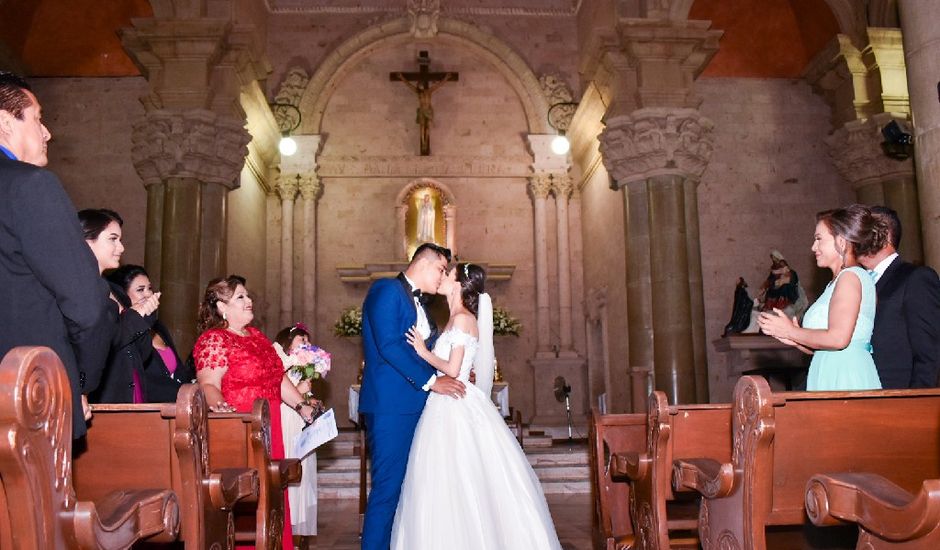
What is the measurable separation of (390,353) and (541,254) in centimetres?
1107

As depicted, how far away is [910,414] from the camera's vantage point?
2949 mm

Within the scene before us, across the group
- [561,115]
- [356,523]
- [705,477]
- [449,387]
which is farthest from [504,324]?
[705,477]

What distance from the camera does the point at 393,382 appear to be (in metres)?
4.71

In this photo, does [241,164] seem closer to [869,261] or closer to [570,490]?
[570,490]

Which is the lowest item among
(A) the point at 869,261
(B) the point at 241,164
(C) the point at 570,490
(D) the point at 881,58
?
(C) the point at 570,490

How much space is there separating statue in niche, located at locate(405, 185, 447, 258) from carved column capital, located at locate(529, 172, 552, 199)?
74.5 inches

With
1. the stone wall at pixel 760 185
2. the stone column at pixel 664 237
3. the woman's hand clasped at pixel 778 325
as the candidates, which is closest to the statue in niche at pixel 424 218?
the stone column at pixel 664 237

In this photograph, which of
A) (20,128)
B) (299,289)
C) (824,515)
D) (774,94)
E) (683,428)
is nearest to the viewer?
(824,515)

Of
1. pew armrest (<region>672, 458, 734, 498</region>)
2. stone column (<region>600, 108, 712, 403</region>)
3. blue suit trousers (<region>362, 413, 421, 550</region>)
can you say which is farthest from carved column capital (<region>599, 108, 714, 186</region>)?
pew armrest (<region>672, 458, 734, 498</region>)

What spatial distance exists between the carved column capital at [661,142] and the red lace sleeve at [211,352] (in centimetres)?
765

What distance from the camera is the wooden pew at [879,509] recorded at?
1733 millimetres

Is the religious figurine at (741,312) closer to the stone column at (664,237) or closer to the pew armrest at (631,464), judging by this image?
the stone column at (664,237)

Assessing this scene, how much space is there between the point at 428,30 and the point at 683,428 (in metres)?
13.4

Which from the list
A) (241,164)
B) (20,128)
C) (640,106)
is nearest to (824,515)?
(20,128)
